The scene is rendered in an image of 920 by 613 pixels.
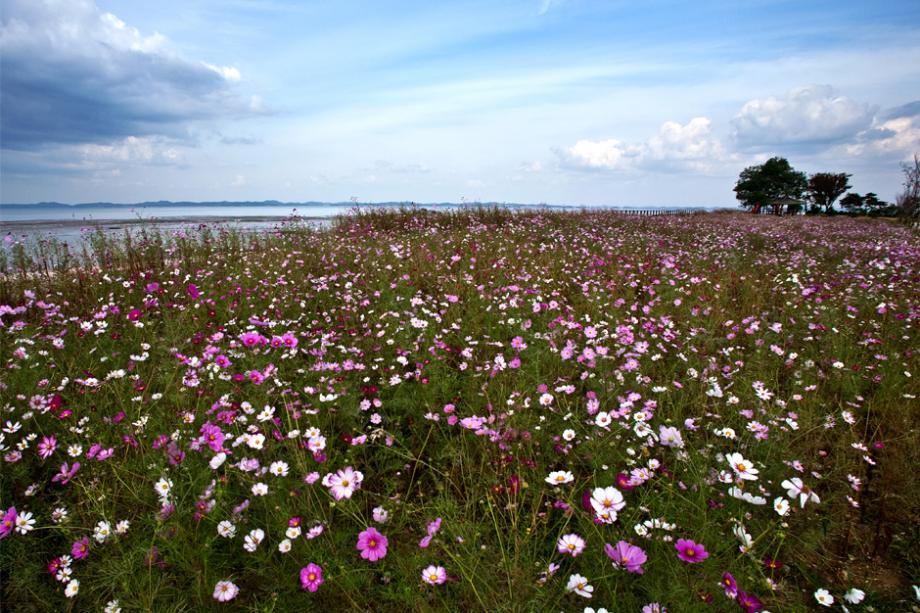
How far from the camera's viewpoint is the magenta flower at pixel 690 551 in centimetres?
142

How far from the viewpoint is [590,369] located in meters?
3.15

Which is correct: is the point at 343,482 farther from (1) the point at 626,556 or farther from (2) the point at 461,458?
(1) the point at 626,556

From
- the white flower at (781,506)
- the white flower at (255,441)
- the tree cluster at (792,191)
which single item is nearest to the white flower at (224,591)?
the white flower at (255,441)

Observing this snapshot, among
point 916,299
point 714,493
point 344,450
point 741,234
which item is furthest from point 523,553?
point 741,234

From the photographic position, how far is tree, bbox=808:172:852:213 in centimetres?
4244

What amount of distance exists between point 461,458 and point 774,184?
5455 centimetres

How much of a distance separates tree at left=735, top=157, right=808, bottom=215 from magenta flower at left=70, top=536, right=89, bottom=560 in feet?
172

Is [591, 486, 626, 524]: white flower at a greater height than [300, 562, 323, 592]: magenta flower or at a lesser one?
greater

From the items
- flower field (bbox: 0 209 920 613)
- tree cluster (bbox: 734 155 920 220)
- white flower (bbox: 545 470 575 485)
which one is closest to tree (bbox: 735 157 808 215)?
tree cluster (bbox: 734 155 920 220)

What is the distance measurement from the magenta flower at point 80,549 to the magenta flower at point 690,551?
91.9 inches

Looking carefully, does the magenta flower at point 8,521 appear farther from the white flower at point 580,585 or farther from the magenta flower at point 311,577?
the white flower at point 580,585

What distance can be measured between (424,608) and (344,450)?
1.17m

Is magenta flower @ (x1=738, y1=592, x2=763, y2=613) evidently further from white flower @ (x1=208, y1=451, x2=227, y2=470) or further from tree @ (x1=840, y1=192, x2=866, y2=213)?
tree @ (x1=840, y1=192, x2=866, y2=213)

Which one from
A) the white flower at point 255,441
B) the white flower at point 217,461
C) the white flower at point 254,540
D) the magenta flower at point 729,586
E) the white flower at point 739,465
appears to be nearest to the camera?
the magenta flower at point 729,586
